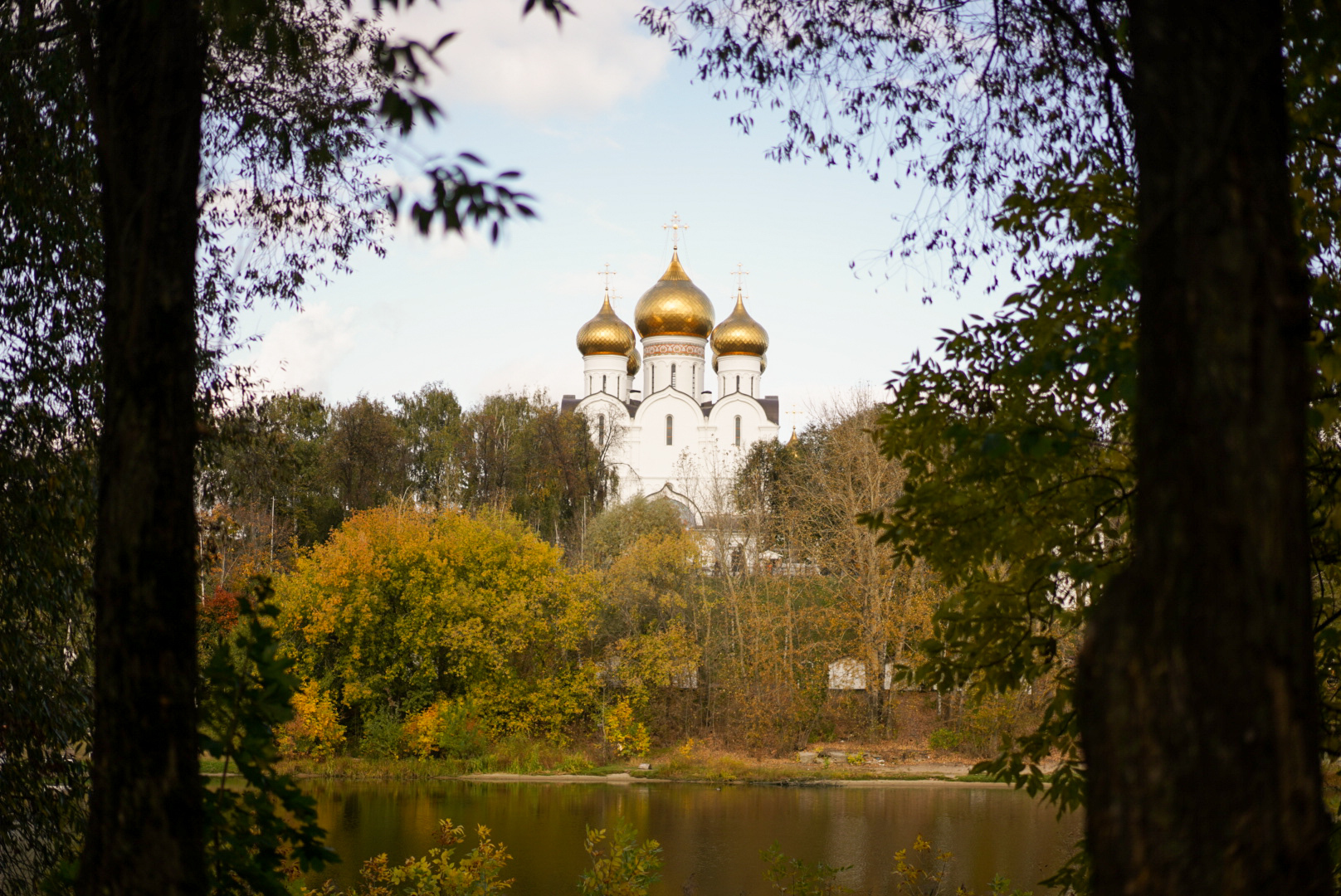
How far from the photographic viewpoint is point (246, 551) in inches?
1137

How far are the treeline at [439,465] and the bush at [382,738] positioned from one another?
8.13 metres

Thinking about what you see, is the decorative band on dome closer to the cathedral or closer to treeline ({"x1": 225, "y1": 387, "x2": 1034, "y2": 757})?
the cathedral

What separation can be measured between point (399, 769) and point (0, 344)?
55.4 ft

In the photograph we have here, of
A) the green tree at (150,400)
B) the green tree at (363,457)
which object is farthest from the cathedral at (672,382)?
the green tree at (150,400)

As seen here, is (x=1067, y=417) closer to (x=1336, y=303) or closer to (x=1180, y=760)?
(x=1336, y=303)

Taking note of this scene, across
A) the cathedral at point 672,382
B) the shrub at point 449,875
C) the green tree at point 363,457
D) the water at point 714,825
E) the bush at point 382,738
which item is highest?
the cathedral at point 672,382

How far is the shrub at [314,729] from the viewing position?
2166 centimetres

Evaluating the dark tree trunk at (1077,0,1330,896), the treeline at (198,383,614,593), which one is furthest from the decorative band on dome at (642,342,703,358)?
the dark tree trunk at (1077,0,1330,896)

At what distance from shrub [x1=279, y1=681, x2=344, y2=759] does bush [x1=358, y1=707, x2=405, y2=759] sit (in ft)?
1.52

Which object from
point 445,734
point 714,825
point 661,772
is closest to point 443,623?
point 445,734

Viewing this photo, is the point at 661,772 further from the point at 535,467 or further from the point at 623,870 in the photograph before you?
the point at 535,467

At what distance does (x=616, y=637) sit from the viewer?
24.7 metres

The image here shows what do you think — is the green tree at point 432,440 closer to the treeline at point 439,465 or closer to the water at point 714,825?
the treeline at point 439,465

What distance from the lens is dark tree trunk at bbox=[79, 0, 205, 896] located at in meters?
2.90
